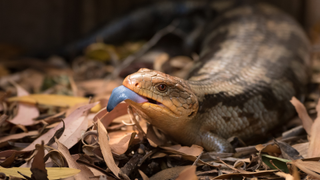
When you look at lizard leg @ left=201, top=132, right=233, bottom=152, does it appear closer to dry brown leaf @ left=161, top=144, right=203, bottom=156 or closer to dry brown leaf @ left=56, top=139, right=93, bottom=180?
dry brown leaf @ left=161, top=144, right=203, bottom=156

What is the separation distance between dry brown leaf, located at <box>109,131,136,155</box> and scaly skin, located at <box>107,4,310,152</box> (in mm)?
146

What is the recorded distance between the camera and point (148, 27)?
4277 mm

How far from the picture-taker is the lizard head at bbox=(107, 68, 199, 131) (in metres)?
1.32

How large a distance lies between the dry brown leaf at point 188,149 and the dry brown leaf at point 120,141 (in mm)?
201

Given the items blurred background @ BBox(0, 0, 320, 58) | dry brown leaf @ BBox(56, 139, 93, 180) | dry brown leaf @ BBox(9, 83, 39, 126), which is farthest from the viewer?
blurred background @ BBox(0, 0, 320, 58)

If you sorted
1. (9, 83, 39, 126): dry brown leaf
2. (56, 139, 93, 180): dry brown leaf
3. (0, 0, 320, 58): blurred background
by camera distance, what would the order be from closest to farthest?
1. (56, 139, 93, 180): dry brown leaf
2. (9, 83, 39, 126): dry brown leaf
3. (0, 0, 320, 58): blurred background

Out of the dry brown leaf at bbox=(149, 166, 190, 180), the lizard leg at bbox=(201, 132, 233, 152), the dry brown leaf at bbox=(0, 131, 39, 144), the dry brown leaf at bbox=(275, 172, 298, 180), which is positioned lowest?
the dry brown leaf at bbox=(275, 172, 298, 180)

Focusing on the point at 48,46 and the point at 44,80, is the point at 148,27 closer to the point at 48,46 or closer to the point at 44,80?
the point at 48,46

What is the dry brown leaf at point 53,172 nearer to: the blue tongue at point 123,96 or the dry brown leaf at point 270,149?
the blue tongue at point 123,96

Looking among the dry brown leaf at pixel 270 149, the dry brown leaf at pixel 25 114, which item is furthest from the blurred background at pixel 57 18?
the dry brown leaf at pixel 270 149

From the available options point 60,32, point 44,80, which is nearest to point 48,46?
point 60,32

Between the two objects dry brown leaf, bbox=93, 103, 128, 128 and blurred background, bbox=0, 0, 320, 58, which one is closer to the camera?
dry brown leaf, bbox=93, 103, 128, 128

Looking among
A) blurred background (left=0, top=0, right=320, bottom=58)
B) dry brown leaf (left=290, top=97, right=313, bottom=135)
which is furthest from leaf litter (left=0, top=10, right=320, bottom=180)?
blurred background (left=0, top=0, right=320, bottom=58)

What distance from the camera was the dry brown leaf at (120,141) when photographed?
1.38m
